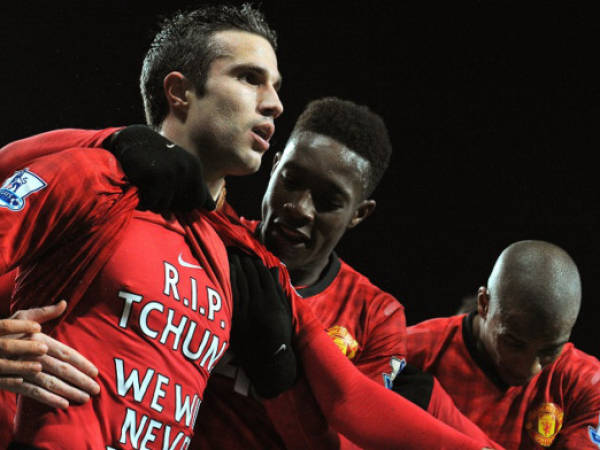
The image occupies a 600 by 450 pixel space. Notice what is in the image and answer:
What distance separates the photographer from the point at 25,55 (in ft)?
8.54

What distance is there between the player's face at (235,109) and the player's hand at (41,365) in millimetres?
354

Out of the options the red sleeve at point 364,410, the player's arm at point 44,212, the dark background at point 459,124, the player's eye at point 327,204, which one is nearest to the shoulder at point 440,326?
the player's eye at point 327,204

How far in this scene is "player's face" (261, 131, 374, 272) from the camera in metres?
1.54

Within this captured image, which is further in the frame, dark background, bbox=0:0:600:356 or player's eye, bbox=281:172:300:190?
dark background, bbox=0:0:600:356

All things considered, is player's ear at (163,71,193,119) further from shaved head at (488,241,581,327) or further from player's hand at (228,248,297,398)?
shaved head at (488,241,581,327)

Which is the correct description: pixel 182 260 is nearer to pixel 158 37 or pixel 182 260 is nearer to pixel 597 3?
pixel 158 37

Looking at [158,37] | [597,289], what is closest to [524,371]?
[158,37]

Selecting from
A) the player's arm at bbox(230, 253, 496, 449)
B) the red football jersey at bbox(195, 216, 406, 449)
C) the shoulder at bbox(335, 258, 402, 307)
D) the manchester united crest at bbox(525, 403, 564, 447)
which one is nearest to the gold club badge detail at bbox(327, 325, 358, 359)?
the red football jersey at bbox(195, 216, 406, 449)

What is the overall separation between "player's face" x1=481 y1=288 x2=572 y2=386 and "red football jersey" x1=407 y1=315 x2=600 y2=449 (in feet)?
0.22

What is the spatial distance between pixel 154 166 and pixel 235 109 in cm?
23

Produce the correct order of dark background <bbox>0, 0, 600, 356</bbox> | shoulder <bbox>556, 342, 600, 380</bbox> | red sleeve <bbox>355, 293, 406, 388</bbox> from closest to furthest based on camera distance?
red sleeve <bbox>355, 293, 406, 388</bbox>, shoulder <bbox>556, 342, 600, 380</bbox>, dark background <bbox>0, 0, 600, 356</bbox>

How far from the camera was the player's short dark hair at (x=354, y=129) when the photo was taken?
1656 mm

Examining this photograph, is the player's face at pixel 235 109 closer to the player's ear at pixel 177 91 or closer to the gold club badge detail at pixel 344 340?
the player's ear at pixel 177 91

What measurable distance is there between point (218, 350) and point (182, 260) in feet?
0.45
